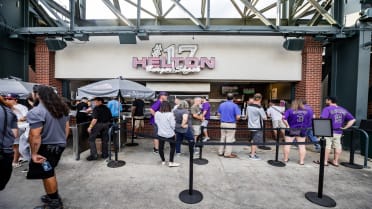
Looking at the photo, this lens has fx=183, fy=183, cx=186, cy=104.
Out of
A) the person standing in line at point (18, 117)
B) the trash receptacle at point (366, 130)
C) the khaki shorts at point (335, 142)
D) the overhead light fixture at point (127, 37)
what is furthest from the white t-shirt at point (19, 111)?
the trash receptacle at point (366, 130)

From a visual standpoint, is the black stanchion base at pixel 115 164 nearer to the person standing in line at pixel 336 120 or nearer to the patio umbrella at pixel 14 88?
the patio umbrella at pixel 14 88

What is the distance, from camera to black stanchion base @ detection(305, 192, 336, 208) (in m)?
3.11

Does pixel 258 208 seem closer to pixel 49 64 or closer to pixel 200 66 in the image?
pixel 200 66

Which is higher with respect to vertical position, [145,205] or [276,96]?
[276,96]

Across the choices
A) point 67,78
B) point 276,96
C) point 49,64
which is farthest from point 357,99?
point 49,64

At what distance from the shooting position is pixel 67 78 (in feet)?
25.8

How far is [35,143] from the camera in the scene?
2.49m

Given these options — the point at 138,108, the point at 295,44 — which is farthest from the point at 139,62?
the point at 295,44

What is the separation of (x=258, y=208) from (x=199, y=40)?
629 cm

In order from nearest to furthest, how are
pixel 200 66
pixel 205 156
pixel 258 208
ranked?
pixel 258 208, pixel 205 156, pixel 200 66

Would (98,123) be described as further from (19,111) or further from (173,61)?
(173,61)

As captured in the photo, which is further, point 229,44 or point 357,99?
point 229,44

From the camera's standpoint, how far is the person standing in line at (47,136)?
8.24ft

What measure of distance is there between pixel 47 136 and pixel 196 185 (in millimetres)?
2723
